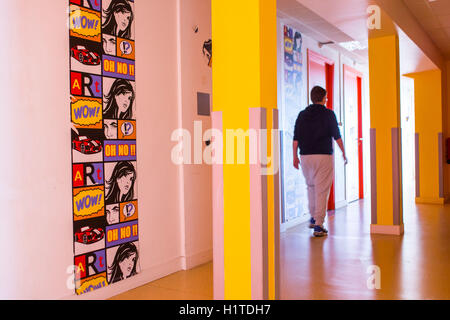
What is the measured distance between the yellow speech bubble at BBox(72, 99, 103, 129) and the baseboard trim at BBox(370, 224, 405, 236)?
335cm

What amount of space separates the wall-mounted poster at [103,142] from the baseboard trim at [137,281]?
4cm

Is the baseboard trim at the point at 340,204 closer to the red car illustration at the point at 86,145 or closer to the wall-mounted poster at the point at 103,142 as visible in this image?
the wall-mounted poster at the point at 103,142

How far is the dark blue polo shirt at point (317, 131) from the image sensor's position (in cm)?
459

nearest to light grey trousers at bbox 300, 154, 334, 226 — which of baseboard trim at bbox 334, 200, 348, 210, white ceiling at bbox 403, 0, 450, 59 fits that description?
white ceiling at bbox 403, 0, 450, 59

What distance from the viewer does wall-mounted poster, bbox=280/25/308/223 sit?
207 inches

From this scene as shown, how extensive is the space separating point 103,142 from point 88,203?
1.34ft

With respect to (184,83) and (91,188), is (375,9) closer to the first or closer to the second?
(184,83)

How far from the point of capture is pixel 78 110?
2701 millimetres

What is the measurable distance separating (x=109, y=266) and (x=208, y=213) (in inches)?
46.7

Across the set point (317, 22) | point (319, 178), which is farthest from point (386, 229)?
point (317, 22)

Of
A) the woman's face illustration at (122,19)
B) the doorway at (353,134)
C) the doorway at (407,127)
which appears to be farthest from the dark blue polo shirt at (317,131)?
the doorway at (407,127)

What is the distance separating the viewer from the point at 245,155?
2242 mm

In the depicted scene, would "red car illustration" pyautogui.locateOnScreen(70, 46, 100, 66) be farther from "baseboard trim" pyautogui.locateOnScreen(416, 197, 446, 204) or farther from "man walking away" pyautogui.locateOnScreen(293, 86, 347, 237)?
"baseboard trim" pyautogui.locateOnScreen(416, 197, 446, 204)

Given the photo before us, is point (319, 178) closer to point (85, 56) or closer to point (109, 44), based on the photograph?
point (109, 44)
